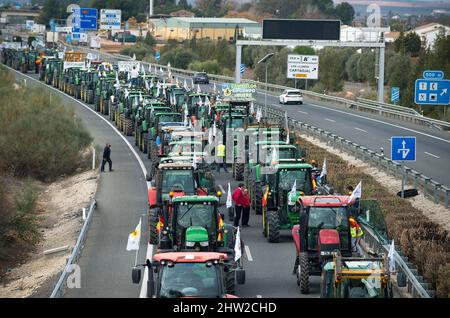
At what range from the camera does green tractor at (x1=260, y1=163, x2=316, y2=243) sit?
95.0ft

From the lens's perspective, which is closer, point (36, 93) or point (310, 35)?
point (36, 93)

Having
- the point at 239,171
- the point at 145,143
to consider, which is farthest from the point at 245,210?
the point at 145,143

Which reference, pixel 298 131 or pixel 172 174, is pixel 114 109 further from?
pixel 172 174

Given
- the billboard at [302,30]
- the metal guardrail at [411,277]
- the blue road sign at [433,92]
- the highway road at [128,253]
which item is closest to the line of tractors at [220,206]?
the highway road at [128,253]

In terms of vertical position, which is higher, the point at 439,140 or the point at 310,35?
the point at 310,35

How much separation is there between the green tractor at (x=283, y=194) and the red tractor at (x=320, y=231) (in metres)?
4.66

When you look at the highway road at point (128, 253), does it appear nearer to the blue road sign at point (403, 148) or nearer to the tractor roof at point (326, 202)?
the tractor roof at point (326, 202)

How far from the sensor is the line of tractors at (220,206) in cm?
1920

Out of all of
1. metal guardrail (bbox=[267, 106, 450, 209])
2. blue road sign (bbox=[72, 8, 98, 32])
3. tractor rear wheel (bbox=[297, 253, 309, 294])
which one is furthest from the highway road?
blue road sign (bbox=[72, 8, 98, 32])

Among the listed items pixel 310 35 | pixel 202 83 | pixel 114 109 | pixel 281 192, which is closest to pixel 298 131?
pixel 114 109

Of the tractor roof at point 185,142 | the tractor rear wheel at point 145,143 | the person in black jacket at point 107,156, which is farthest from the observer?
the tractor rear wheel at point 145,143

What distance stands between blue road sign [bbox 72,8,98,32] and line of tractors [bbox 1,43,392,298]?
146 feet
